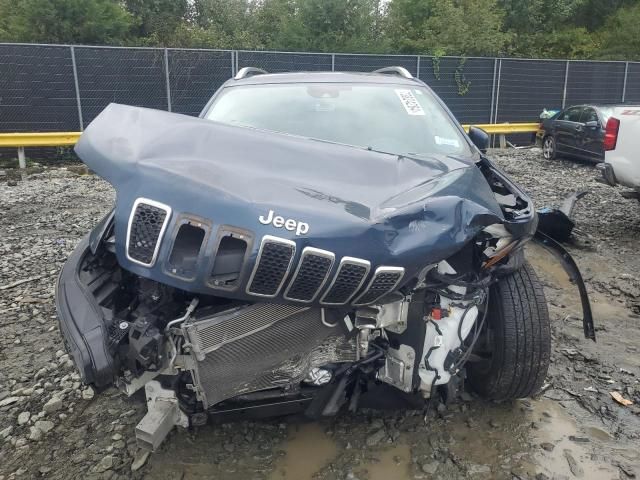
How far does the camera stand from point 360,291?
198 cm

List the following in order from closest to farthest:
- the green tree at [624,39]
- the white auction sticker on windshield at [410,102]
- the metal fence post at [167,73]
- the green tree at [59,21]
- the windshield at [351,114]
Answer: the windshield at [351,114]
the white auction sticker on windshield at [410,102]
the metal fence post at [167,73]
the green tree at [59,21]
the green tree at [624,39]

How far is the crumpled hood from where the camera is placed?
6.34 ft

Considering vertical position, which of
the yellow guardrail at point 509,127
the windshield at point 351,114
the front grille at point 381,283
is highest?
the windshield at point 351,114

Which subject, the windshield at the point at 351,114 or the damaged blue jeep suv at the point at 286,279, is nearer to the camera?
the damaged blue jeep suv at the point at 286,279

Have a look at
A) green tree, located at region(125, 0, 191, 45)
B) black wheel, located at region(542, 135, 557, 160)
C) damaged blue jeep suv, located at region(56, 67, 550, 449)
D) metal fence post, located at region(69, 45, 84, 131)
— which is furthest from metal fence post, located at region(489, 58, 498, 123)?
green tree, located at region(125, 0, 191, 45)

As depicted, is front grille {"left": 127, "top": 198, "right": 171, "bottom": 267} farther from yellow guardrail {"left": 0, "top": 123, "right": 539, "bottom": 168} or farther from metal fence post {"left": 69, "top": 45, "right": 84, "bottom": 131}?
metal fence post {"left": 69, "top": 45, "right": 84, "bottom": 131}

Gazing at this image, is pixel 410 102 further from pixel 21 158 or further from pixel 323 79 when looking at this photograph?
pixel 21 158

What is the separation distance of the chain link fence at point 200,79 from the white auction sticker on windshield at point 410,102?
9.34 metres

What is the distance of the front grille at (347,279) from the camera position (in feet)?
6.30

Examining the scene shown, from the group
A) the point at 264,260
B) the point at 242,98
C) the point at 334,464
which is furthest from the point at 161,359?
the point at 242,98

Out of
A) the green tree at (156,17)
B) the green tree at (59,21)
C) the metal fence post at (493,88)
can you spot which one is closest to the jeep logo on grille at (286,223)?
the metal fence post at (493,88)

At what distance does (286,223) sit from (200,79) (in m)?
11.3

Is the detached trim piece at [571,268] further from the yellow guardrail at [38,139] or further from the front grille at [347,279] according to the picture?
the yellow guardrail at [38,139]

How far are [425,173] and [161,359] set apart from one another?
1.35 meters
